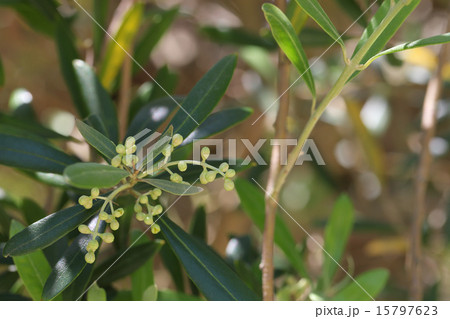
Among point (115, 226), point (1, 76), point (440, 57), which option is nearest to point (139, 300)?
point (115, 226)

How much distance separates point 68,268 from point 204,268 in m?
0.16

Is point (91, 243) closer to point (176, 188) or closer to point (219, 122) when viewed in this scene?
point (176, 188)

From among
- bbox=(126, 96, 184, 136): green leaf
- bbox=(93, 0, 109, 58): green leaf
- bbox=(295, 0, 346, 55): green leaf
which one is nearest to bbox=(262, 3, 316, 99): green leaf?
bbox=(295, 0, 346, 55): green leaf

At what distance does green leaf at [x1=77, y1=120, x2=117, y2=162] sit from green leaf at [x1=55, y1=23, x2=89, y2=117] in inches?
14.0

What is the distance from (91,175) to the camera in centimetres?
49

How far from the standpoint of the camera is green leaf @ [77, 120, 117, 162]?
54 cm

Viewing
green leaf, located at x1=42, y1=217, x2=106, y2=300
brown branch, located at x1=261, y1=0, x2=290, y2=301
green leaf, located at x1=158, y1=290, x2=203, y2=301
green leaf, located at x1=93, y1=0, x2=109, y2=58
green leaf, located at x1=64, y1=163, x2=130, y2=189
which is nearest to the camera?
green leaf, located at x1=64, y1=163, x2=130, y2=189

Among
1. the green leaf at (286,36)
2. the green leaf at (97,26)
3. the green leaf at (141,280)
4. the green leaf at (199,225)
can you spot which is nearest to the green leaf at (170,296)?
the green leaf at (141,280)

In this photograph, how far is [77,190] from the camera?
0.73m

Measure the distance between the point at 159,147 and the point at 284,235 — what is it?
15.6 inches

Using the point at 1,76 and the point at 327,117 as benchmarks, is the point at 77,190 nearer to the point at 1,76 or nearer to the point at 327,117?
the point at 1,76

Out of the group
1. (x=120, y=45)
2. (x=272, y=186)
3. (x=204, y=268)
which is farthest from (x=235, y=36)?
(x=204, y=268)

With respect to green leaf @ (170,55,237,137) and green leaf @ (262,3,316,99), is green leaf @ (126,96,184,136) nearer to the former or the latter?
green leaf @ (170,55,237,137)
